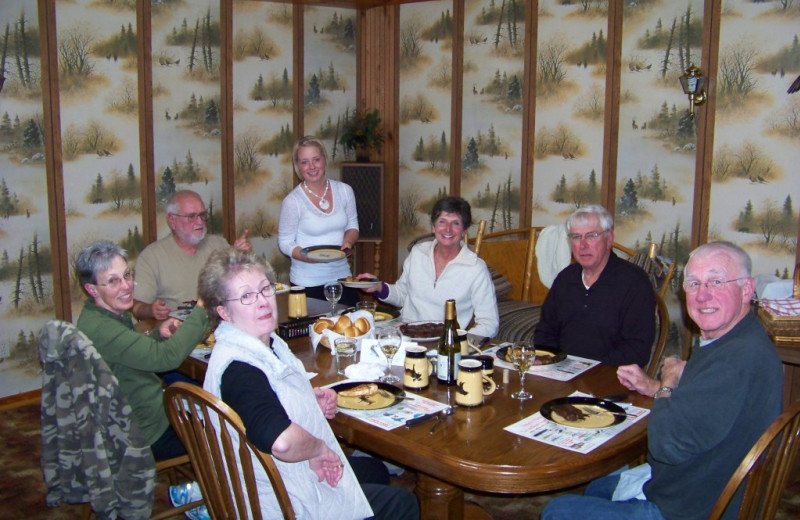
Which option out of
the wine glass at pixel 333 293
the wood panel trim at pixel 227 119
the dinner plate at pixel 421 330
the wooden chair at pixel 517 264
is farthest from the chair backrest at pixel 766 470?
the wood panel trim at pixel 227 119

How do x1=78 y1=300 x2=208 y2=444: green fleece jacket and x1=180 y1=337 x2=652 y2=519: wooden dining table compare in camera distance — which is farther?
x1=78 y1=300 x2=208 y2=444: green fleece jacket

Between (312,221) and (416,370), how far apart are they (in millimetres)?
1974

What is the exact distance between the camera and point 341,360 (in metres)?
2.76

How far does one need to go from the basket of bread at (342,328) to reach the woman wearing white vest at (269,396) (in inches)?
26.2

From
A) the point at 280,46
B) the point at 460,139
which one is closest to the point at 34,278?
the point at 280,46

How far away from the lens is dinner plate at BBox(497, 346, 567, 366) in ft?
8.83

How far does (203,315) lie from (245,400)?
734mm

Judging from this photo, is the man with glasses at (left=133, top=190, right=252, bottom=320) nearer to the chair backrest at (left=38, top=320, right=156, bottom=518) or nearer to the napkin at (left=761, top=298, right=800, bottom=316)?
the chair backrest at (left=38, top=320, right=156, bottom=518)

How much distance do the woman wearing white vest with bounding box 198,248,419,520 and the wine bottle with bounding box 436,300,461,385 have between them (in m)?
0.43

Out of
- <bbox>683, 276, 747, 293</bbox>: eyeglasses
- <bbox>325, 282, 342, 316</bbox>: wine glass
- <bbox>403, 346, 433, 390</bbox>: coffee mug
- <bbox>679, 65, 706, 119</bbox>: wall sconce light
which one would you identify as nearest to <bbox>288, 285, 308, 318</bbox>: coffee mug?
<bbox>325, 282, 342, 316</bbox>: wine glass

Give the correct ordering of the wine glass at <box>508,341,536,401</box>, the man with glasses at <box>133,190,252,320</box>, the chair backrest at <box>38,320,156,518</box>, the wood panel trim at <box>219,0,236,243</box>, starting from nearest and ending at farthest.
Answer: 1. the chair backrest at <box>38,320,156,518</box>
2. the wine glass at <box>508,341,536,401</box>
3. the man with glasses at <box>133,190,252,320</box>
4. the wood panel trim at <box>219,0,236,243</box>

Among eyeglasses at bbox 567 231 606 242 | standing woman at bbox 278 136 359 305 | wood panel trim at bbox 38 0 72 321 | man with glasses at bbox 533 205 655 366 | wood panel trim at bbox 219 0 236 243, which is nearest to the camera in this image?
man with glasses at bbox 533 205 655 366

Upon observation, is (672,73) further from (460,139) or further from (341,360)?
(341,360)

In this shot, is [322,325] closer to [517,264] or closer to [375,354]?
[375,354]
